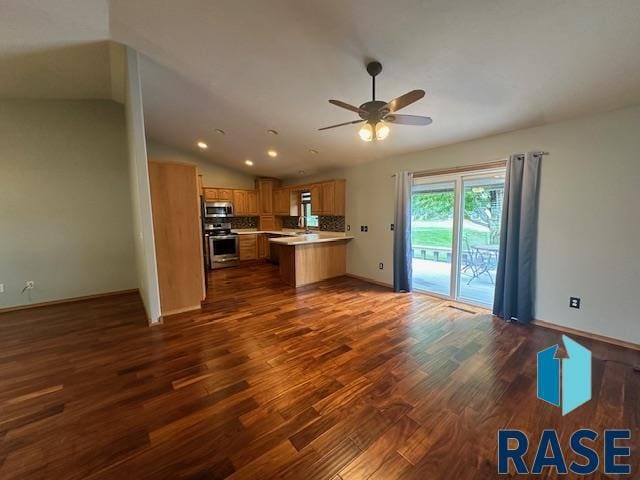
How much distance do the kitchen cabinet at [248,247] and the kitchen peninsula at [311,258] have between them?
6.76ft

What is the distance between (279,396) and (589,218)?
3.64 metres

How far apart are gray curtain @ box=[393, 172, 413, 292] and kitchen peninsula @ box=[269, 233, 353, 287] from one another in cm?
126

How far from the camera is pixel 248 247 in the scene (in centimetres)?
696

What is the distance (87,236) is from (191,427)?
13.4 ft

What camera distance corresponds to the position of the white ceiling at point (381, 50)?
69.7 inches

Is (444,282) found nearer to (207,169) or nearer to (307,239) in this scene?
(307,239)

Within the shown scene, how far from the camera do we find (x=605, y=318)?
2676 millimetres

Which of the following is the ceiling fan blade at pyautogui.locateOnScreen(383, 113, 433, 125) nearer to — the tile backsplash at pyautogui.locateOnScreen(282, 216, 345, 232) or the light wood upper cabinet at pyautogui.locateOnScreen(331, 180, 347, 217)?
the light wood upper cabinet at pyautogui.locateOnScreen(331, 180, 347, 217)

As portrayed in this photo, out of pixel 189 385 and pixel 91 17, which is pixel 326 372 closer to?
pixel 189 385

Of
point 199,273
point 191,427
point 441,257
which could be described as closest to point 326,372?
point 191,427

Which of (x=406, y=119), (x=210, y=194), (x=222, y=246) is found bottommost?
(x=222, y=246)

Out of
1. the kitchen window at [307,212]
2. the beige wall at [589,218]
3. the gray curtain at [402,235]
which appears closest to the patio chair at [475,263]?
the beige wall at [589,218]

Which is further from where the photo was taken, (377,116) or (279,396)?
(377,116)

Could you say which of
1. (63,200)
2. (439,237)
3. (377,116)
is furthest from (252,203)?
(377,116)
